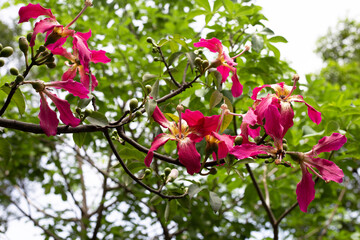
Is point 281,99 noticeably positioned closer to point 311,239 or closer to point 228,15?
point 228,15

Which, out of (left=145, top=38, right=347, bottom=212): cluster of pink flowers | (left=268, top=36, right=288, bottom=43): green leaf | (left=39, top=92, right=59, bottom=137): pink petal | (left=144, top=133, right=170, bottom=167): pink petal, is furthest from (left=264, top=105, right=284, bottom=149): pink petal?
(left=268, top=36, right=288, bottom=43): green leaf

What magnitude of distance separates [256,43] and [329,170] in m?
0.66

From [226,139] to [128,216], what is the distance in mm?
1821

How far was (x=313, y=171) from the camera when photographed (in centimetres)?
80

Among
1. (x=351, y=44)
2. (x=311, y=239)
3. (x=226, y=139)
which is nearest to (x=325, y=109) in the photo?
(x=226, y=139)

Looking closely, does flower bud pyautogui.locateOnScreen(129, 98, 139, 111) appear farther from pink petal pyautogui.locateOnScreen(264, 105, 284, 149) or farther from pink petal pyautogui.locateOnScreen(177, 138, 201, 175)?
pink petal pyautogui.locateOnScreen(264, 105, 284, 149)

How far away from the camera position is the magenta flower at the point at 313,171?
0.80m

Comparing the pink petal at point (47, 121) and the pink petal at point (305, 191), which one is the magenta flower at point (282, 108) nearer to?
the pink petal at point (305, 191)

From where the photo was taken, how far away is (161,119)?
32.7 inches

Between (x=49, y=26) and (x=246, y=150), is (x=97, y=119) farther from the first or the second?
(x=246, y=150)

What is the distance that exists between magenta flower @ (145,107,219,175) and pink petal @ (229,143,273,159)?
8 cm

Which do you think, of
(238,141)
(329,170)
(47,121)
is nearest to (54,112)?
(47,121)

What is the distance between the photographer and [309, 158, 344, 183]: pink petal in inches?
31.2

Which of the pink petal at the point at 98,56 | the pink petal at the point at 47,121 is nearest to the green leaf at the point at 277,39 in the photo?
the pink petal at the point at 98,56
